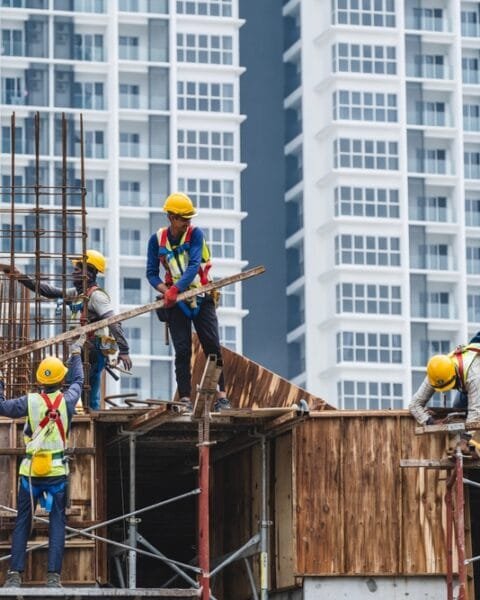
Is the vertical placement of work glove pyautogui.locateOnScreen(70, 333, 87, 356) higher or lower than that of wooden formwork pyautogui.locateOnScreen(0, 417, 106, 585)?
higher

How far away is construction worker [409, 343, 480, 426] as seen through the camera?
2647cm

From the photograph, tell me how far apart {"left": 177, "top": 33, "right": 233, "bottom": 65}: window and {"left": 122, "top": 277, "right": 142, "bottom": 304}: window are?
15.2 meters

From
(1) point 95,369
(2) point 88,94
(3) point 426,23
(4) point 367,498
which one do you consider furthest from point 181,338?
(3) point 426,23

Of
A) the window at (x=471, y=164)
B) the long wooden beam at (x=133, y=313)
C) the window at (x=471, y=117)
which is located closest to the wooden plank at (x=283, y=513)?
the long wooden beam at (x=133, y=313)

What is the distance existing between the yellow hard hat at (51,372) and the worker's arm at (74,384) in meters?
0.23

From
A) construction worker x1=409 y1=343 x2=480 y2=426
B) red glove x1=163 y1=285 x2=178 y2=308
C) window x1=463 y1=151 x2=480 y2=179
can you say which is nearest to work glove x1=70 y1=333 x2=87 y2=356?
red glove x1=163 y1=285 x2=178 y2=308

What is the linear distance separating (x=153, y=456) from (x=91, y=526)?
3.53 m

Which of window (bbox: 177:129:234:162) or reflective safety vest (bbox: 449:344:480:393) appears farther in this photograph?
window (bbox: 177:129:234:162)

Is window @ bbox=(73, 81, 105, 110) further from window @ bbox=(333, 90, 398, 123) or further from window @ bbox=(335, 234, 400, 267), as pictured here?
window @ bbox=(335, 234, 400, 267)

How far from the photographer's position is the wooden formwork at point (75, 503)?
26875mm

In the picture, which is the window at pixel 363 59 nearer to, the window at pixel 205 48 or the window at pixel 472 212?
the window at pixel 205 48

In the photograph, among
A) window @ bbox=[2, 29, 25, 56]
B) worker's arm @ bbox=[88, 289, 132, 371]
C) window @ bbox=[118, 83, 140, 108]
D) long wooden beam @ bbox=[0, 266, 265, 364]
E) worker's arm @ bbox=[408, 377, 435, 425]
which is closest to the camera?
long wooden beam @ bbox=[0, 266, 265, 364]

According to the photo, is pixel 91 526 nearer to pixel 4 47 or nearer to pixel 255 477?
pixel 255 477

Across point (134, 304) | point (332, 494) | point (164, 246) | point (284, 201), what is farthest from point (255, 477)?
point (284, 201)
